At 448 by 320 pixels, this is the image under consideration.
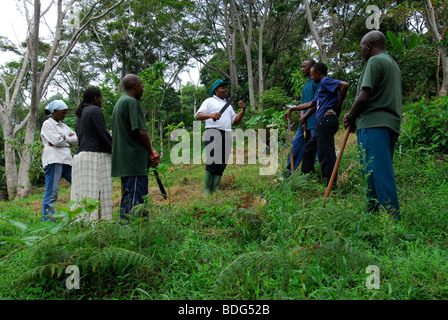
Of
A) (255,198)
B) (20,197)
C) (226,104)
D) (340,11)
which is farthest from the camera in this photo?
(340,11)

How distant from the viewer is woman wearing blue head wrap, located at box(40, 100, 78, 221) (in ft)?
14.2

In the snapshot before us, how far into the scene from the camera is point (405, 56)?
10.7 m

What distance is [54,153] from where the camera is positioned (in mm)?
4352

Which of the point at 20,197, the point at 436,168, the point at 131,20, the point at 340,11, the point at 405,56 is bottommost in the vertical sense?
the point at 20,197

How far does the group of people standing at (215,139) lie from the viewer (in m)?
2.96

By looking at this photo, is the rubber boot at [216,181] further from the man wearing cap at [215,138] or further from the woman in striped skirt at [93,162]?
the woman in striped skirt at [93,162]

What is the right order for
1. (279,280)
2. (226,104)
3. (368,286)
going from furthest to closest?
(226,104)
(279,280)
(368,286)

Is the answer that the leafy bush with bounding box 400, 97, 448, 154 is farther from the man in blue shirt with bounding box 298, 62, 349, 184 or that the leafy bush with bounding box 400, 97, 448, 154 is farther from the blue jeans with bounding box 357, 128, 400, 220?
the blue jeans with bounding box 357, 128, 400, 220

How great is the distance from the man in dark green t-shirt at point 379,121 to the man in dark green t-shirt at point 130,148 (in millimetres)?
2133

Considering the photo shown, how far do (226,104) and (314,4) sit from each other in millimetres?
Result: 13879

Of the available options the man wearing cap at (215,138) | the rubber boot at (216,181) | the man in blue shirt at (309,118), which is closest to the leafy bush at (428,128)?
the man in blue shirt at (309,118)

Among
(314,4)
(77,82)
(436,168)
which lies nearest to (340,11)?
(314,4)

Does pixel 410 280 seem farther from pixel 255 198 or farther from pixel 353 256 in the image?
pixel 255 198

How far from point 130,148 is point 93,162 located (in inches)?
22.4
